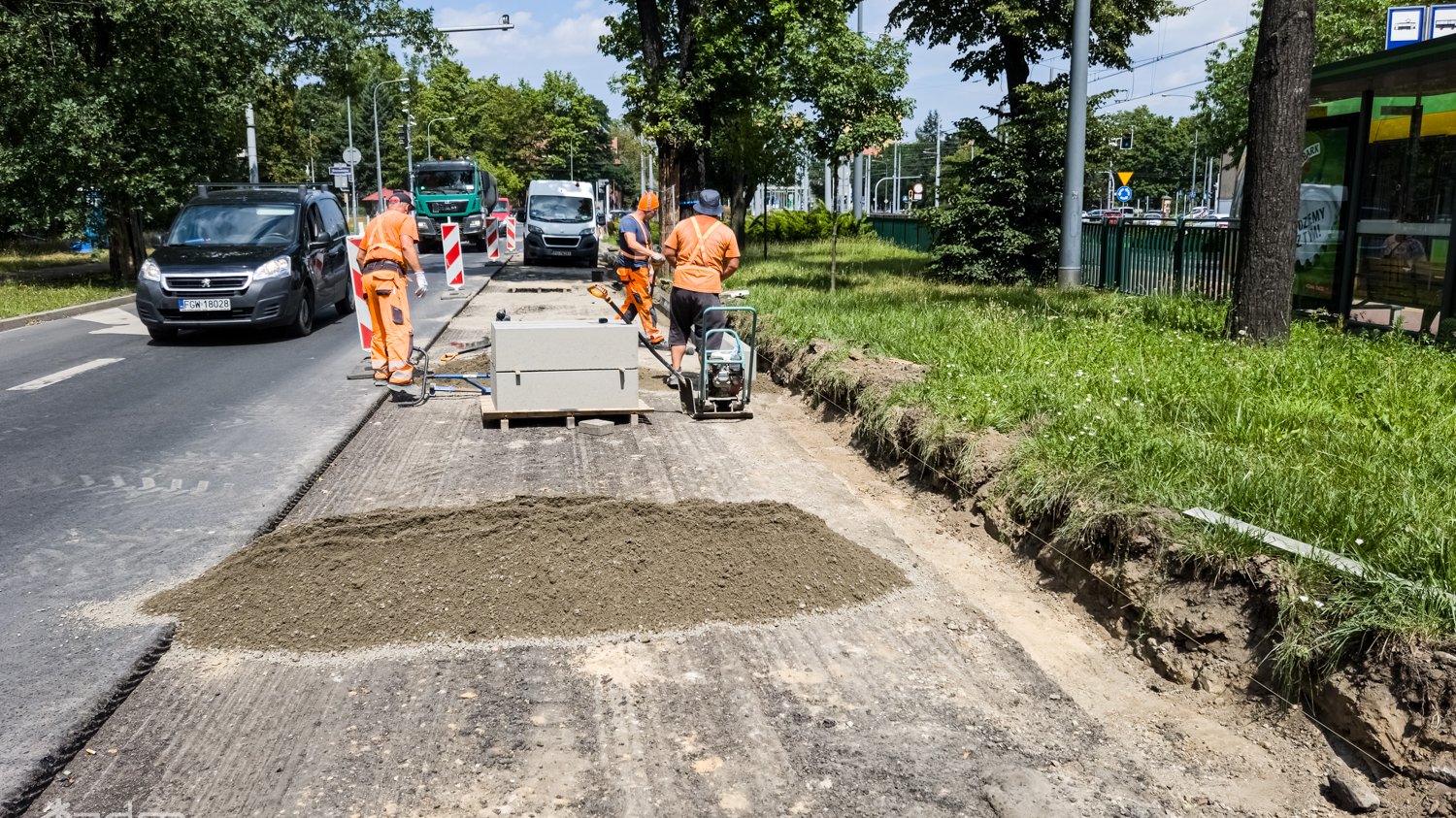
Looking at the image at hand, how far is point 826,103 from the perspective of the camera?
57.2ft

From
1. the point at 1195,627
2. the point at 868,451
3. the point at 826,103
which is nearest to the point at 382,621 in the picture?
the point at 1195,627

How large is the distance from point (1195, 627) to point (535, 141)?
96.8m

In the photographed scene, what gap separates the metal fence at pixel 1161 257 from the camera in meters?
15.6

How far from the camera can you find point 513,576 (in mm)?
5199

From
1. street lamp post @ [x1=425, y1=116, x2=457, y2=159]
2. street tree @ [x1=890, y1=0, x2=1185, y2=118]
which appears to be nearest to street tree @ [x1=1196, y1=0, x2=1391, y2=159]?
street tree @ [x1=890, y1=0, x2=1185, y2=118]

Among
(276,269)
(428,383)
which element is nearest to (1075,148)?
(428,383)

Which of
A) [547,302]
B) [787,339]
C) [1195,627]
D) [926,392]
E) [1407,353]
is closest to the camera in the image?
[1195,627]

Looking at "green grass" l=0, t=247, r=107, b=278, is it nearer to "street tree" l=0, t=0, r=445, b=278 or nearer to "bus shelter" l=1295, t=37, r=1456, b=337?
"street tree" l=0, t=0, r=445, b=278

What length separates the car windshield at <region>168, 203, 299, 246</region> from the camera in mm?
15102

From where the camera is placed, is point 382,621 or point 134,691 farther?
point 382,621

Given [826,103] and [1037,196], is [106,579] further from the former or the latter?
[1037,196]

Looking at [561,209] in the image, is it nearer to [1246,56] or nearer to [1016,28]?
[1016,28]

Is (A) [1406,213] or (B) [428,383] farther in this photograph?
(A) [1406,213]

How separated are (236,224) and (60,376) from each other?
4.40m
